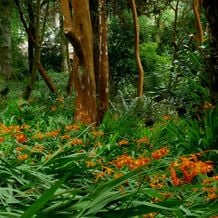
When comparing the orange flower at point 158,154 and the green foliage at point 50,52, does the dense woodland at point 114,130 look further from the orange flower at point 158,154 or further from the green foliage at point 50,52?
the green foliage at point 50,52

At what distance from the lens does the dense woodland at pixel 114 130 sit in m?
2.18

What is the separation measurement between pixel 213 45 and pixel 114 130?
2.49 meters

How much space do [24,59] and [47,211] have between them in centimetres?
2605

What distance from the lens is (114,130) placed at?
6.79 meters

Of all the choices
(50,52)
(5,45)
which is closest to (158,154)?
(5,45)

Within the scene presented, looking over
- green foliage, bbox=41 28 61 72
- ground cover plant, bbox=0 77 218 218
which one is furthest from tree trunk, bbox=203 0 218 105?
green foliage, bbox=41 28 61 72

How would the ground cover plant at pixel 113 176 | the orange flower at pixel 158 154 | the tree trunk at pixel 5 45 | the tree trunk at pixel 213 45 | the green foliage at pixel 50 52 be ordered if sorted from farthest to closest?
the green foliage at pixel 50 52
the tree trunk at pixel 5 45
the tree trunk at pixel 213 45
the orange flower at pixel 158 154
the ground cover plant at pixel 113 176

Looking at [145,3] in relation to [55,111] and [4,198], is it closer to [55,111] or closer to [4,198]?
[55,111]

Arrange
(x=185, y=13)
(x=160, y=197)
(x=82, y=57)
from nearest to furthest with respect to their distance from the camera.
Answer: (x=160, y=197) < (x=82, y=57) < (x=185, y=13)

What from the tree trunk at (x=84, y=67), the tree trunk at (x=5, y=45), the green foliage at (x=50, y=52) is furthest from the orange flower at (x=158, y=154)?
the green foliage at (x=50, y=52)

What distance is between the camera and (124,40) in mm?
17219

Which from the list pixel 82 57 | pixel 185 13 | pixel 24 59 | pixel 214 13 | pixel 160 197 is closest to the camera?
pixel 160 197

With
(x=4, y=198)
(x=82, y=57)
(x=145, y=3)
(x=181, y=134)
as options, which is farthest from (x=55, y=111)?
(x=145, y=3)

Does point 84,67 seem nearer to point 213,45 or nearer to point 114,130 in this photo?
point 114,130
